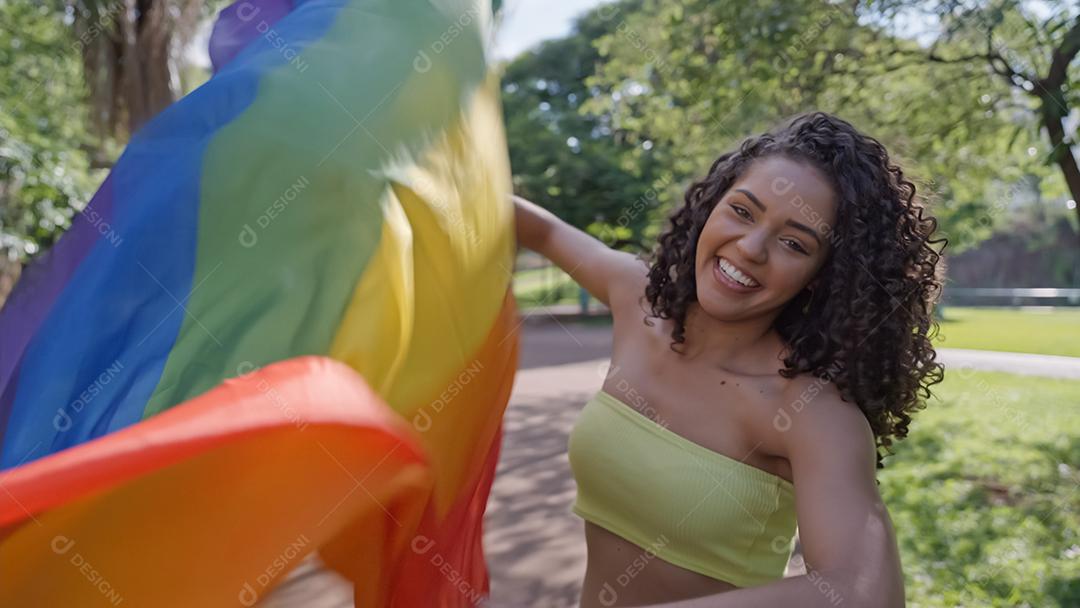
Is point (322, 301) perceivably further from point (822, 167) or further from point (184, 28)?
point (184, 28)

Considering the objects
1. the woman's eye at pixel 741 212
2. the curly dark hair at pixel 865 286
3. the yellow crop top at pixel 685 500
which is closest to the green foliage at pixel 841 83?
the curly dark hair at pixel 865 286

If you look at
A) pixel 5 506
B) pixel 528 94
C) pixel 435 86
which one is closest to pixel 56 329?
pixel 5 506

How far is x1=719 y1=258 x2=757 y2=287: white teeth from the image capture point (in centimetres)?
166

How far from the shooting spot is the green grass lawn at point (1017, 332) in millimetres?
16609

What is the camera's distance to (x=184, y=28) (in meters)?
5.83

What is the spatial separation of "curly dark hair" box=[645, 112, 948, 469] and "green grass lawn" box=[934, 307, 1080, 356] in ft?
41.3

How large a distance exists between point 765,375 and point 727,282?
0.67 ft

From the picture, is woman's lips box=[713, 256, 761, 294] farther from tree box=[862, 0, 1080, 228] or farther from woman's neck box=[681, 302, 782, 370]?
tree box=[862, 0, 1080, 228]

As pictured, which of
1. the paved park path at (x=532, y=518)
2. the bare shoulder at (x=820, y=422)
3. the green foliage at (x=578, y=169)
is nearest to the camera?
the bare shoulder at (x=820, y=422)

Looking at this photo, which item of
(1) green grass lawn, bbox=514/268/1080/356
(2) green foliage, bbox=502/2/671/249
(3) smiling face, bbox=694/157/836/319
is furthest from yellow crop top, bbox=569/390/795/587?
(2) green foliage, bbox=502/2/671/249

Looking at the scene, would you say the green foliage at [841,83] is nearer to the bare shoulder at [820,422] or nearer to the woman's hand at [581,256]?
the woman's hand at [581,256]

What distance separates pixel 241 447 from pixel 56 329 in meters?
0.86

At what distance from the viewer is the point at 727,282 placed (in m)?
1.69

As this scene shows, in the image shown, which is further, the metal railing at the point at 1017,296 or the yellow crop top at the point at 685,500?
the metal railing at the point at 1017,296
